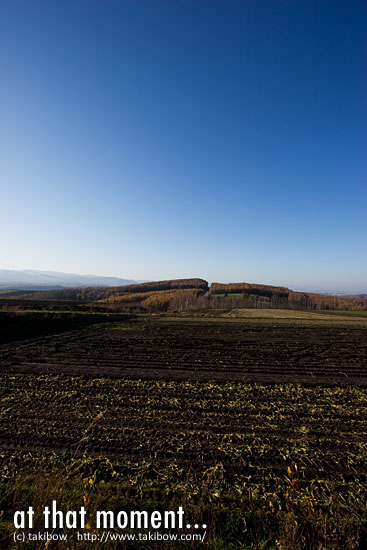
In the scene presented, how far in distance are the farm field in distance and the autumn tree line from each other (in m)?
51.7

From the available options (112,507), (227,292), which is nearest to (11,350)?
(112,507)

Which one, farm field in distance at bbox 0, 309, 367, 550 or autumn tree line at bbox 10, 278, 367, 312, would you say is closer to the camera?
farm field in distance at bbox 0, 309, 367, 550

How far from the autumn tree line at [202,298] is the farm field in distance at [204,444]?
51.7 metres

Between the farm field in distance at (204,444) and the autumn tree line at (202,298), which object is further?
the autumn tree line at (202,298)

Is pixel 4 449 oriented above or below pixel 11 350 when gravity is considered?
above

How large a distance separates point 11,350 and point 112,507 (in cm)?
1374

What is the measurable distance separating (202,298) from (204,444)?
8036 cm

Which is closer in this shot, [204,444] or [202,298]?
[204,444]

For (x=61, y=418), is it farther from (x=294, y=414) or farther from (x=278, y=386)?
(x=278, y=386)

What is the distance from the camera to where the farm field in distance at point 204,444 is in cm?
330

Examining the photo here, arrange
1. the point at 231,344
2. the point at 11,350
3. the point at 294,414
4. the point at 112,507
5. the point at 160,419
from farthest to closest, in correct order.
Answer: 1. the point at 231,344
2. the point at 11,350
3. the point at 294,414
4. the point at 160,419
5. the point at 112,507

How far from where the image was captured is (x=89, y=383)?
8562 mm

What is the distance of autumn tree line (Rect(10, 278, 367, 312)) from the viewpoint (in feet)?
252

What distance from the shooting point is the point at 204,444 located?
504 centimetres
